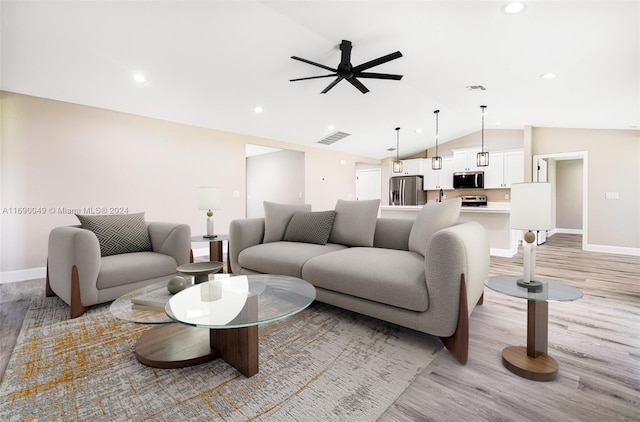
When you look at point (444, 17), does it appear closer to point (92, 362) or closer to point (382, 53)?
point (382, 53)

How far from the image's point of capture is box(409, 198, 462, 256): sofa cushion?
2.22 m

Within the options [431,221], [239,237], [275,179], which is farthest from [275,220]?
[275,179]

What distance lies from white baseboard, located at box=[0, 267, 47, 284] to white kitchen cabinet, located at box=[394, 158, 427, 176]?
8020mm

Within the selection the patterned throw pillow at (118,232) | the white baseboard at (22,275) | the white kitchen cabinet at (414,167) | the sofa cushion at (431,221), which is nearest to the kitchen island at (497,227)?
the sofa cushion at (431,221)

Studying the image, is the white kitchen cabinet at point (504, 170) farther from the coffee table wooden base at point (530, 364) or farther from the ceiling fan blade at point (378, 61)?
the coffee table wooden base at point (530, 364)

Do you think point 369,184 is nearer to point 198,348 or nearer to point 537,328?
point 537,328

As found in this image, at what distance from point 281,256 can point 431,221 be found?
52.9 inches

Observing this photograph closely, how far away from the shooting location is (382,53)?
344 cm

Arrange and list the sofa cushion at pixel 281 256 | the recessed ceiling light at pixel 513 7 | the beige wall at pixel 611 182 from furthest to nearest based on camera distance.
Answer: the beige wall at pixel 611 182 < the sofa cushion at pixel 281 256 < the recessed ceiling light at pixel 513 7

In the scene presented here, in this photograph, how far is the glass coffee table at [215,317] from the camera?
1.36 meters

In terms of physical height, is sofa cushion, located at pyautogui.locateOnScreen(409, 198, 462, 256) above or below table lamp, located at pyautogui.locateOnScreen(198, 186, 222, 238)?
below

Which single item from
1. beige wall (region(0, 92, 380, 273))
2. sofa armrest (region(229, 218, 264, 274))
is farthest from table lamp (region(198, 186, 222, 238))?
beige wall (region(0, 92, 380, 273))

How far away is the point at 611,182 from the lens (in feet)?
17.1

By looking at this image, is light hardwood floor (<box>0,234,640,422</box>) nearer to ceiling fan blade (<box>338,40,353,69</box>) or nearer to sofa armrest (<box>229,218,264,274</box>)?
sofa armrest (<box>229,218,264,274</box>)
